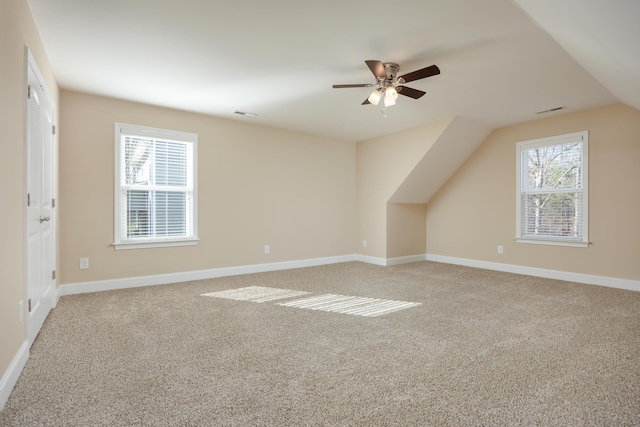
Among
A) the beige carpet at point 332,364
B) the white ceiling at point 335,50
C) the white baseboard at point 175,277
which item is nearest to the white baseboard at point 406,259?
the white baseboard at point 175,277

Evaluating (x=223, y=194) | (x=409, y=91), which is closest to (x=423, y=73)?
(x=409, y=91)

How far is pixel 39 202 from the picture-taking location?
2.80 meters

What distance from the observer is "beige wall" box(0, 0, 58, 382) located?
1.82m

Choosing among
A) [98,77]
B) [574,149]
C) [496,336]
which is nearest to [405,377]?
[496,336]

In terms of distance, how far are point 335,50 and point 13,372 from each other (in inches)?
126

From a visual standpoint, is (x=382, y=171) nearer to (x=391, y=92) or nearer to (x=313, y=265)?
(x=313, y=265)

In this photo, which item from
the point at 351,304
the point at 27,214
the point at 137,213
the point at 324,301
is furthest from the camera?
the point at 137,213

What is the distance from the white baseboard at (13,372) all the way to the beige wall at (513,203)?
5.93 metres

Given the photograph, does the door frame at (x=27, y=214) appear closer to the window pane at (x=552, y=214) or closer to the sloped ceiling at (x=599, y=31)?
the sloped ceiling at (x=599, y=31)

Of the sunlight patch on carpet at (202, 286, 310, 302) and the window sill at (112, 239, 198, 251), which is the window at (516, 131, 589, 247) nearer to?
the sunlight patch on carpet at (202, 286, 310, 302)

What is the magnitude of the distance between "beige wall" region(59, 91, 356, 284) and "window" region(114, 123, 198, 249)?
4.0 inches

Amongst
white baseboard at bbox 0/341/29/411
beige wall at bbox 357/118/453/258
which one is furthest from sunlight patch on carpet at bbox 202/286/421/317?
beige wall at bbox 357/118/453/258

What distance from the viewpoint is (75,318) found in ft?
10.2

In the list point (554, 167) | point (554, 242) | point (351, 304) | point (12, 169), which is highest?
point (554, 167)
